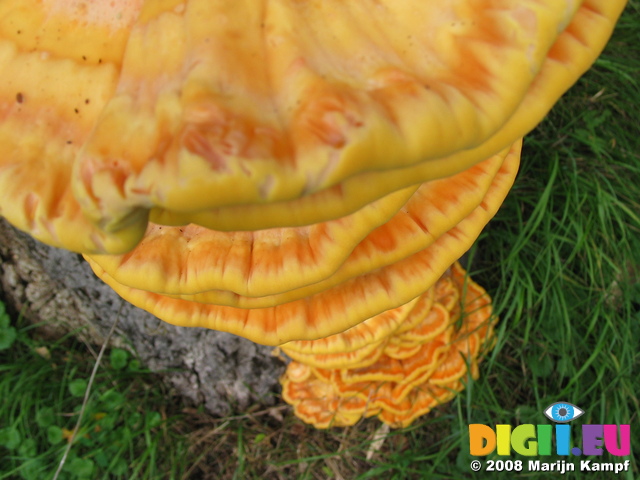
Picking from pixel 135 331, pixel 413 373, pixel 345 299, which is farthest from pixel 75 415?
pixel 345 299

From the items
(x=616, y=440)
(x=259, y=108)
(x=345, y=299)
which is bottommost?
(x=616, y=440)

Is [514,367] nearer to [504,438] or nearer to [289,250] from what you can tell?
[504,438]

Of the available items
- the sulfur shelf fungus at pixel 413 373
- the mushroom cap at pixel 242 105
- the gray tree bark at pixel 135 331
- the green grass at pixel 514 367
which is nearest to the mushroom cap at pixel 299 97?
the mushroom cap at pixel 242 105

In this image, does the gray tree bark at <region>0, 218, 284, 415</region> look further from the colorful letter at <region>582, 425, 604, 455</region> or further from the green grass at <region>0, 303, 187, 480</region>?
the colorful letter at <region>582, 425, 604, 455</region>

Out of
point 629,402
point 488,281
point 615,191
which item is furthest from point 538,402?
point 615,191

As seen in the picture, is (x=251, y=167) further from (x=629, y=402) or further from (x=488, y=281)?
(x=629, y=402)

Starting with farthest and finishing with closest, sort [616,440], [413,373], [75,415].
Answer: [75,415], [616,440], [413,373]
